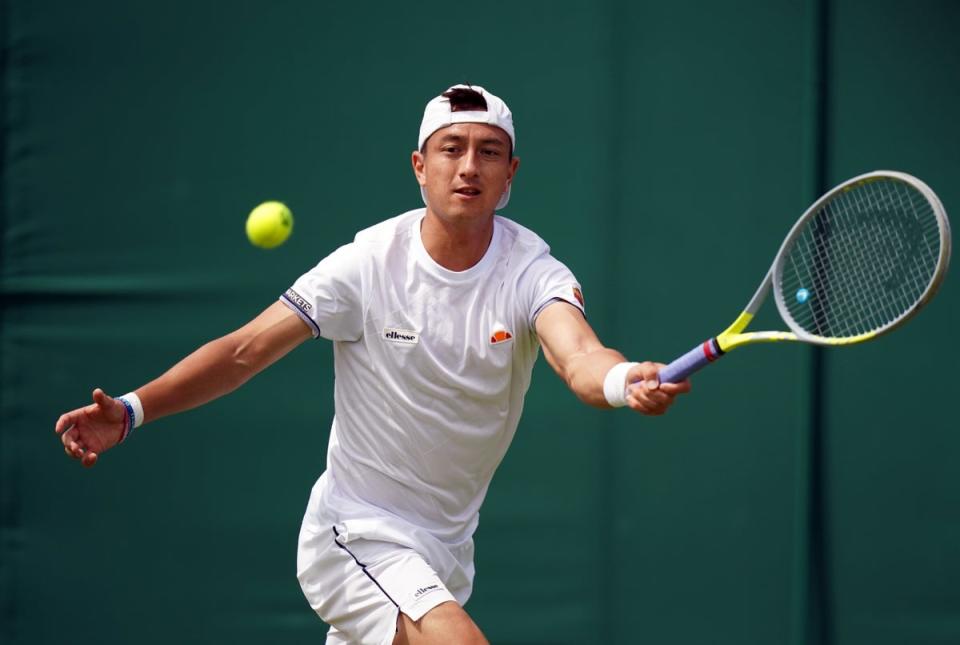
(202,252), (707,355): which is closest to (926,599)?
(707,355)

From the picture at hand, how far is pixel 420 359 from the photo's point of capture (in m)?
3.76

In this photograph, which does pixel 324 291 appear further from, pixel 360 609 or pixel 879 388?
pixel 879 388

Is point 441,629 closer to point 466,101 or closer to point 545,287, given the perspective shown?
point 545,287

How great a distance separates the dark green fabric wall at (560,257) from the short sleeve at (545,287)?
1447 millimetres

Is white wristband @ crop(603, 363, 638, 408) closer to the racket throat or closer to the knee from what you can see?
the racket throat

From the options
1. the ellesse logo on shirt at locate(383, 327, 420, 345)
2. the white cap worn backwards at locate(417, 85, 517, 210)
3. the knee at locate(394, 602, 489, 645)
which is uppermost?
the white cap worn backwards at locate(417, 85, 517, 210)

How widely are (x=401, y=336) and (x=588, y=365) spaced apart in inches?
27.1

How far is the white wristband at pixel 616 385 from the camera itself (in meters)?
3.06

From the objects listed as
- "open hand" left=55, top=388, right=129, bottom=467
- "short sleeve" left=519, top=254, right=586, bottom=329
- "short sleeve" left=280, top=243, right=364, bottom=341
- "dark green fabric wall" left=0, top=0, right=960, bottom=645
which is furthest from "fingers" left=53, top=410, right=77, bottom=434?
"dark green fabric wall" left=0, top=0, right=960, bottom=645

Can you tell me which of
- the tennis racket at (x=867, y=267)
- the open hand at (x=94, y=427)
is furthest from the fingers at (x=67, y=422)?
the tennis racket at (x=867, y=267)

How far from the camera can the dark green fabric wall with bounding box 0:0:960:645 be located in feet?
16.3

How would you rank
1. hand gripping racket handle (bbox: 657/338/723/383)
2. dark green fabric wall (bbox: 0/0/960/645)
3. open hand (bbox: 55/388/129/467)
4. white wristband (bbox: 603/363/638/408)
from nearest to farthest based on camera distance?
1. hand gripping racket handle (bbox: 657/338/723/383)
2. white wristband (bbox: 603/363/638/408)
3. open hand (bbox: 55/388/129/467)
4. dark green fabric wall (bbox: 0/0/960/645)

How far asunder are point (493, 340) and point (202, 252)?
6.36 feet

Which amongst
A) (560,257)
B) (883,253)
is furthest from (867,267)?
(560,257)
